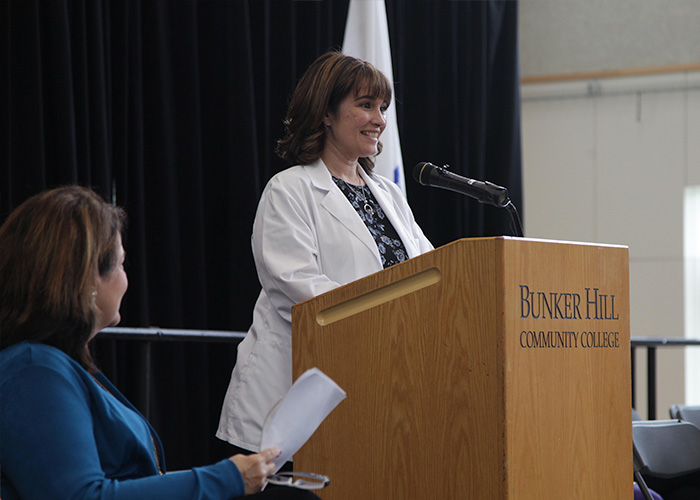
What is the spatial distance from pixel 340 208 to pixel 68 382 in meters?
1.02

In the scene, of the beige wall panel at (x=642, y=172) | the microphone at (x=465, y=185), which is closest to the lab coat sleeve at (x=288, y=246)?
the microphone at (x=465, y=185)

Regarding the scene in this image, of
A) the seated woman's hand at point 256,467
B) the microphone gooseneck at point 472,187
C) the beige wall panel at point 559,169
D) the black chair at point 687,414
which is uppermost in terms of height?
the beige wall panel at point 559,169

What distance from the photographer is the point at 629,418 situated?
167 cm

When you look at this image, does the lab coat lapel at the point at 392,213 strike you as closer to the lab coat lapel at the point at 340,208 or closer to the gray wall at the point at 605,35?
the lab coat lapel at the point at 340,208

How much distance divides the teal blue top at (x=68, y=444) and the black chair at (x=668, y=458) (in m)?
1.44

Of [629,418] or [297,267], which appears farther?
[297,267]

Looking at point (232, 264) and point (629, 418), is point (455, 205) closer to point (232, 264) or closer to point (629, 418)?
point (232, 264)

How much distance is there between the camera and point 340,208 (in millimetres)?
2031

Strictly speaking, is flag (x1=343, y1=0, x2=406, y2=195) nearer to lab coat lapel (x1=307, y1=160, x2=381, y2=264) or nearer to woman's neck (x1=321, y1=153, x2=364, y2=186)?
woman's neck (x1=321, y1=153, x2=364, y2=186)

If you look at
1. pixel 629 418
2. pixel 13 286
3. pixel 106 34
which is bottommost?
pixel 629 418

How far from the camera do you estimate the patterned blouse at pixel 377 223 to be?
2.06 metres

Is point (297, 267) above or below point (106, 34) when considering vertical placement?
below

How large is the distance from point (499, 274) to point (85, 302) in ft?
2.24

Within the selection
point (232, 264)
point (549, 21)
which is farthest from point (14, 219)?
point (549, 21)
